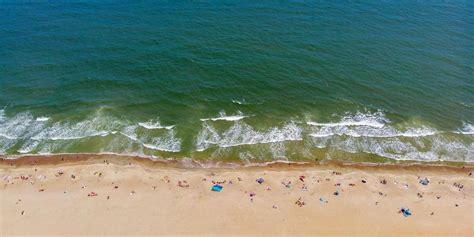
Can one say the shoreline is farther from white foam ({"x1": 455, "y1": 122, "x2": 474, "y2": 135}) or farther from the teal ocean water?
white foam ({"x1": 455, "y1": 122, "x2": 474, "y2": 135})

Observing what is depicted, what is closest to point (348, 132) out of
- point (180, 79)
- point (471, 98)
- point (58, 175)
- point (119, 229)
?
point (471, 98)

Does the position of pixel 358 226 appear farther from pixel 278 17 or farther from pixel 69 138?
pixel 278 17

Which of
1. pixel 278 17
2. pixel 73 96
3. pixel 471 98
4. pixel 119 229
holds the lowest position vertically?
pixel 119 229

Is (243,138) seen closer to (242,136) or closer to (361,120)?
(242,136)

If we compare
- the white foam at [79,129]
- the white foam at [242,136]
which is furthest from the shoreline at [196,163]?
the white foam at [79,129]

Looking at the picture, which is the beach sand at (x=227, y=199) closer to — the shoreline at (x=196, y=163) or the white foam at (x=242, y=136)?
the shoreline at (x=196, y=163)

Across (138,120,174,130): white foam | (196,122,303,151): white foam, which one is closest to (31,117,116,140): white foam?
(138,120,174,130): white foam
